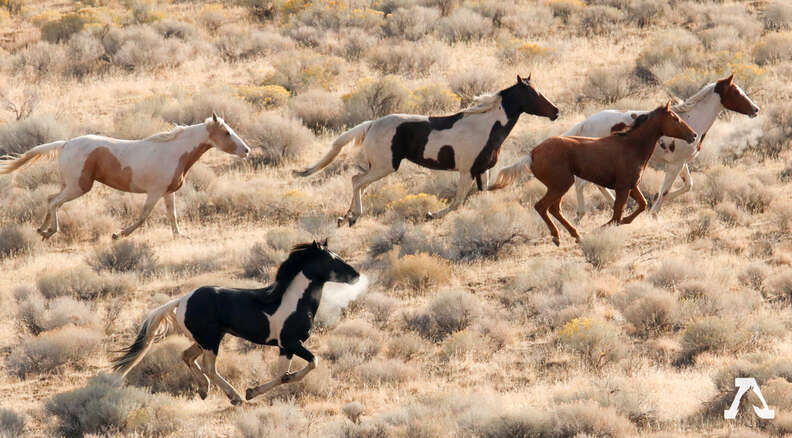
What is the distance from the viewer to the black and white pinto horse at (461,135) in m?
14.7

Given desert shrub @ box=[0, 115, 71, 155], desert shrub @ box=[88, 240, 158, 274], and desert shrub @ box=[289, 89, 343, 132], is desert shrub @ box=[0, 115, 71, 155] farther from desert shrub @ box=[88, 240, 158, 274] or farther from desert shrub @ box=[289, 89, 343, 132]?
desert shrub @ box=[88, 240, 158, 274]

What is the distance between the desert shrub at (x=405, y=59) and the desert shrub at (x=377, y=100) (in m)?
2.78

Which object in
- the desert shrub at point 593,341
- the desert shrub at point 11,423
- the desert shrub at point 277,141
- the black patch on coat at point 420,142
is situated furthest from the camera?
the desert shrub at point 277,141

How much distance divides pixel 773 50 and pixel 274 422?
18.0 meters

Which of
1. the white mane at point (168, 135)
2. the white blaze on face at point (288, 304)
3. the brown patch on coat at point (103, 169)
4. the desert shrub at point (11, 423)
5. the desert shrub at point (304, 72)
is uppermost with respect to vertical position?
the white blaze on face at point (288, 304)

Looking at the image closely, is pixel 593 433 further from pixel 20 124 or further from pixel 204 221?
pixel 20 124

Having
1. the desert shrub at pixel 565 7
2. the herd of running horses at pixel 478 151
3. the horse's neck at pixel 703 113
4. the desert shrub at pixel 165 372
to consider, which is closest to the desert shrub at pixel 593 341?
the herd of running horses at pixel 478 151

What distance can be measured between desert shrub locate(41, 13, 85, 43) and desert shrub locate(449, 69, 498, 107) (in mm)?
10734

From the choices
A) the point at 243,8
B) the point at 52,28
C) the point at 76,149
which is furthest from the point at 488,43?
the point at 76,149

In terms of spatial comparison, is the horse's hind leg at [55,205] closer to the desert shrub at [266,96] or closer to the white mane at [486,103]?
the white mane at [486,103]

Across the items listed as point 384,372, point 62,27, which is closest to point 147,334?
point 384,372

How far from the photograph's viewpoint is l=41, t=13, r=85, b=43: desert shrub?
86.9ft

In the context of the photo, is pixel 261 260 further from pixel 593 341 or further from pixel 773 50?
pixel 773 50

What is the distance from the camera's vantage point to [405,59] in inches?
955
